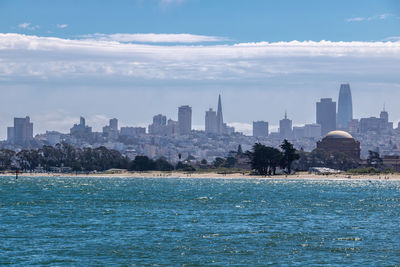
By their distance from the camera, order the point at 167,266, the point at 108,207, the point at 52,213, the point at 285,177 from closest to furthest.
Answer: the point at 167,266, the point at 52,213, the point at 108,207, the point at 285,177

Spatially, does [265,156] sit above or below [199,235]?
above

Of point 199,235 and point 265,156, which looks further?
point 265,156

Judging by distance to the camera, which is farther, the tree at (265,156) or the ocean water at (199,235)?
the tree at (265,156)

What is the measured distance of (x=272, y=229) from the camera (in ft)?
183

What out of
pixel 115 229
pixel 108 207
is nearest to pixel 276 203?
pixel 108 207

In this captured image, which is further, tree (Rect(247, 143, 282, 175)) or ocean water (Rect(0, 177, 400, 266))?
tree (Rect(247, 143, 282, 175))

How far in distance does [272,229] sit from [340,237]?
21.3 feet

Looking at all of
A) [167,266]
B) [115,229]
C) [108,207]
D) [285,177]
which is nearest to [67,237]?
[115,229]

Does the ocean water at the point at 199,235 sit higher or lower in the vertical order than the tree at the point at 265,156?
lower

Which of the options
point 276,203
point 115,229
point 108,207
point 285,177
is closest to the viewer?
Result: point 115,229

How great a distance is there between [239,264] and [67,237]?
594 inches

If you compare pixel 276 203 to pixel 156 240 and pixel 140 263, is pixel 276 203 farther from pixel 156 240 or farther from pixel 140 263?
pixel 140 263

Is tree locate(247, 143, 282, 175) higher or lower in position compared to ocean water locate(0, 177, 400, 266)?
higher

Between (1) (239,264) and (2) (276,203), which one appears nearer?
(1) (239,264)
